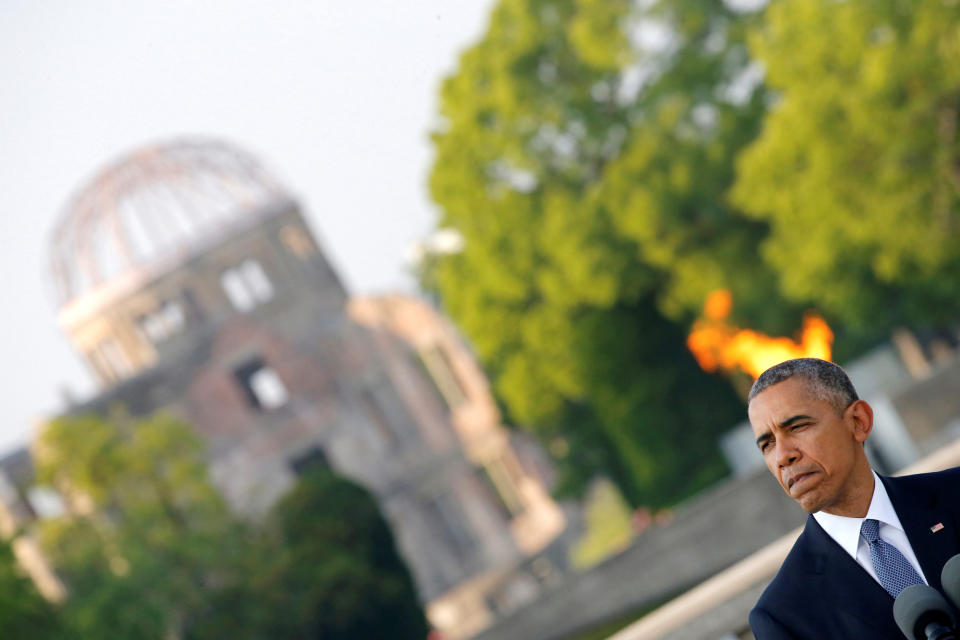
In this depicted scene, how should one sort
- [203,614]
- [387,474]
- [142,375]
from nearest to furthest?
1. [203,614]
2. [142,375]
3. [387,474]

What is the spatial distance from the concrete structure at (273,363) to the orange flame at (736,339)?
10815 millimetres

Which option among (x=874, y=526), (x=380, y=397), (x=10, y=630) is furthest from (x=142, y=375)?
(x=874, y=526)

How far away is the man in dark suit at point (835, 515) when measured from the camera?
210cm

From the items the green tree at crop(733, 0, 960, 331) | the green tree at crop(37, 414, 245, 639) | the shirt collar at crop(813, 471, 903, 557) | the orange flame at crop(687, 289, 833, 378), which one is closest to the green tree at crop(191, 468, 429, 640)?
the green tree at crop(37, 414, 245, 639)

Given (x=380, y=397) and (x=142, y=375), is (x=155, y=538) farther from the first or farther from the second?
(x=380, y=397)

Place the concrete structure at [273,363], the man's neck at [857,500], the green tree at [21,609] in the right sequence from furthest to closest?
1. the concrete structure at [273,363]
2. the green tree at [21,609]
3. the man's neck at [857,500]

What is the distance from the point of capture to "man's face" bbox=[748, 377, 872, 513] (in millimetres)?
2145

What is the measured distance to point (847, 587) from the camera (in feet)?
6.93

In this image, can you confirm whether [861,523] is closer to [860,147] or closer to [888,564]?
[888,564]

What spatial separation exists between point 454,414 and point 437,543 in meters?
4.03

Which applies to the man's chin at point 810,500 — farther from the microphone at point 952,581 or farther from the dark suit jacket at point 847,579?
the microphone at point 952,581

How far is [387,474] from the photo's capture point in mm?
31531

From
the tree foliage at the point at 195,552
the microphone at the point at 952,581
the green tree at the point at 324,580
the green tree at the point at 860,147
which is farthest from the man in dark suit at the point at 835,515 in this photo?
the green tree at the point at 324,580

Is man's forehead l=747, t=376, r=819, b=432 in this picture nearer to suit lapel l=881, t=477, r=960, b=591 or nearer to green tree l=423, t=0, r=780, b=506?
suit lapel l=881, t=477, r=960, b=591
